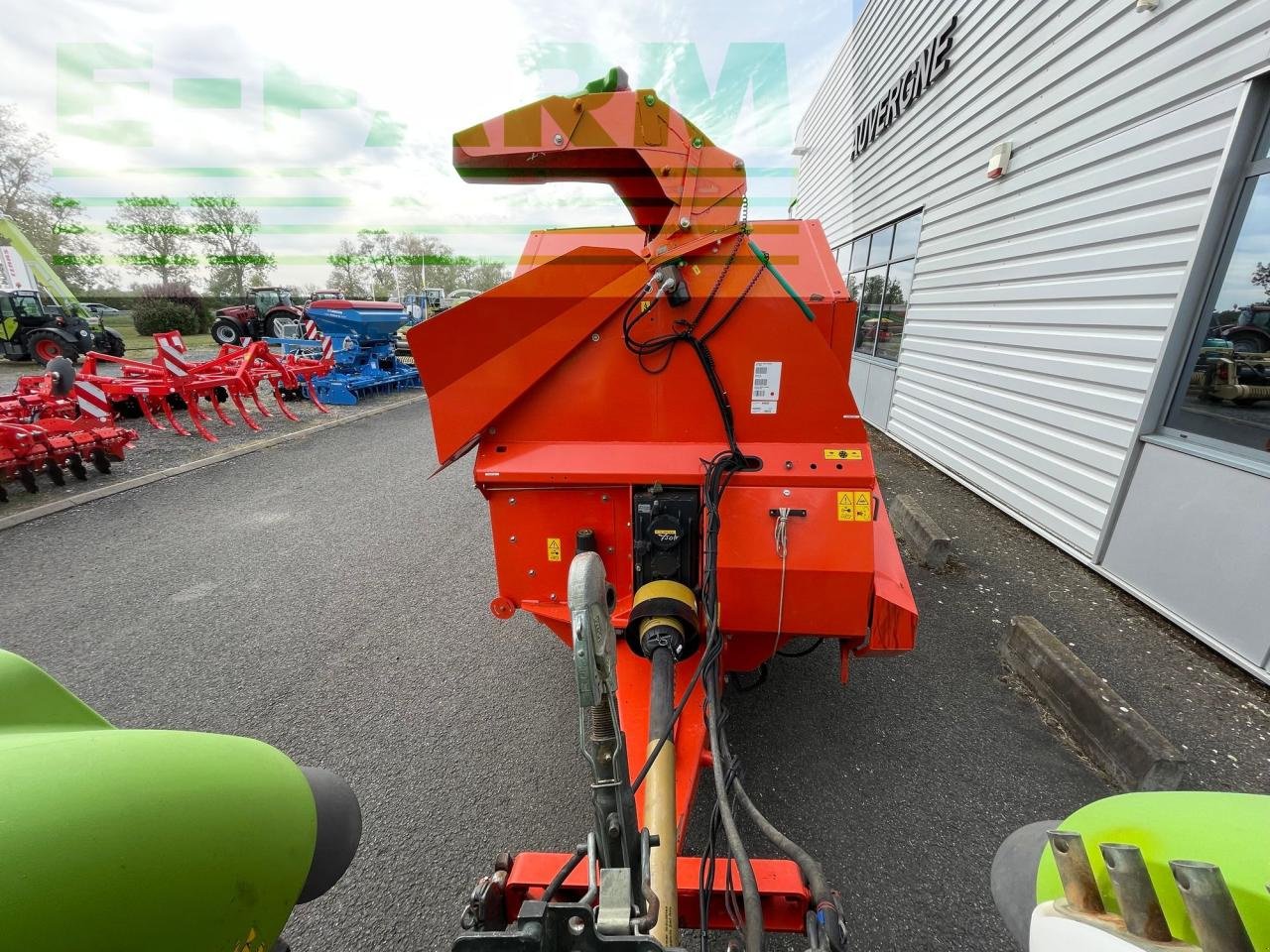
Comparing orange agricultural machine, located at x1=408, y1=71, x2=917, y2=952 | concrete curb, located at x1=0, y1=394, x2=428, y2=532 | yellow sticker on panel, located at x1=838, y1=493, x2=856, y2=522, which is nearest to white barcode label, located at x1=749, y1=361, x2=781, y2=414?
orange agricultural machine, located at x1=408, y1=71, x2=917, y2=952

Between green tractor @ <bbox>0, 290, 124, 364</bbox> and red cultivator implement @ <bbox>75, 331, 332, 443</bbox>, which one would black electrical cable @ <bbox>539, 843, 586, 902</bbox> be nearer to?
red cultivator implement @ <bbox>75, 331, 332, 443</bbox>

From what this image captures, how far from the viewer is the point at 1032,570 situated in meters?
3.95

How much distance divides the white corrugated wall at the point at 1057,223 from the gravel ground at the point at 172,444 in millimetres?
9334

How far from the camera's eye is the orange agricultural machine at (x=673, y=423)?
194cm

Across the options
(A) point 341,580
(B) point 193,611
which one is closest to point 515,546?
(A) point 341,580

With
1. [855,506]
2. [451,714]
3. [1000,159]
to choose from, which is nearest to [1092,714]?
[855,506]

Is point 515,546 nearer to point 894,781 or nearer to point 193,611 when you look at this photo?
point 894,781

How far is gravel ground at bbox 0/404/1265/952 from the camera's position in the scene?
1888 millimetres

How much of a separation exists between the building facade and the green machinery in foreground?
14.0ft

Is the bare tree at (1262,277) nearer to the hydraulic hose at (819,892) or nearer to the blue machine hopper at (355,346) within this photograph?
the hydraulic hose at (819,892)

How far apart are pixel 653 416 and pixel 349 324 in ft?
41.8

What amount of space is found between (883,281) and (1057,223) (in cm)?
413

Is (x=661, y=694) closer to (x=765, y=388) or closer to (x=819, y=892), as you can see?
(x=819, y=892)

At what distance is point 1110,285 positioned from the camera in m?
3.79
